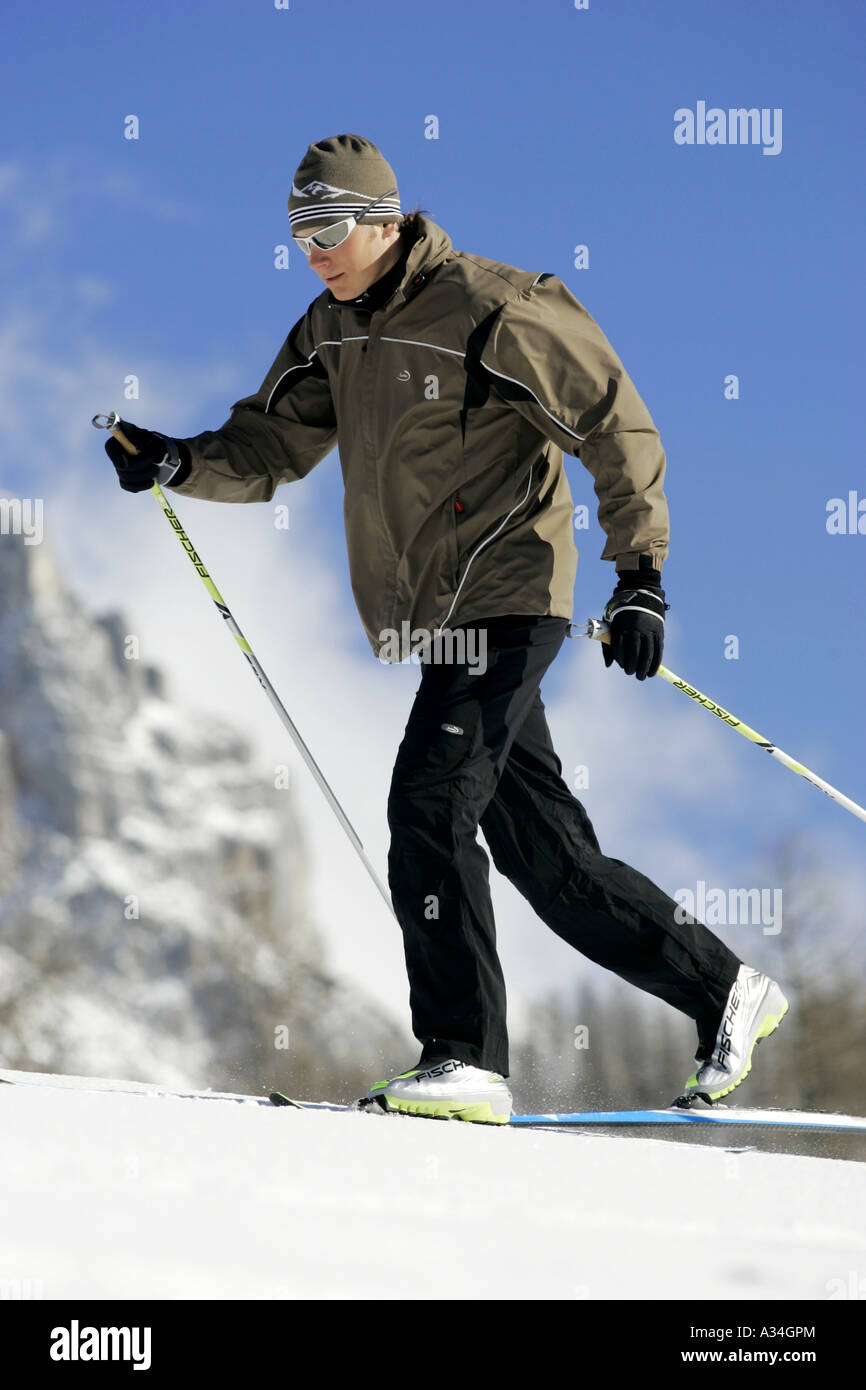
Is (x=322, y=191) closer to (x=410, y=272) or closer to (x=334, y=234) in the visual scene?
(x=334, y=234)

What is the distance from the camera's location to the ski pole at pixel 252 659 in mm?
4270

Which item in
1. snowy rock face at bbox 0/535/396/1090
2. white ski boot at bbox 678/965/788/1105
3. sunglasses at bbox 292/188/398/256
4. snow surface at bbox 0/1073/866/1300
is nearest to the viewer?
snow surface at bbox 0/1073/866/1300

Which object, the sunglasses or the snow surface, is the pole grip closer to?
the sunglasses

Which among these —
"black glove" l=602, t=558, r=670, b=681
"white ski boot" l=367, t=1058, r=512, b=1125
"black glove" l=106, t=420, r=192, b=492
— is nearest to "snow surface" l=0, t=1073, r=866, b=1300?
"white ski boot" l=367, t=1058, r=512, b=1125

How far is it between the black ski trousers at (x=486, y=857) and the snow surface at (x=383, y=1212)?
0.66 m

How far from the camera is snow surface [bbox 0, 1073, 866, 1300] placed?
1.83 meters

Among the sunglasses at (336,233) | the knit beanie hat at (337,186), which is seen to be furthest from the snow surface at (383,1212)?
the knit beanie hat at (337,186)

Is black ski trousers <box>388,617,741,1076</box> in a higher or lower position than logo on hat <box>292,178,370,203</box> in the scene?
lower

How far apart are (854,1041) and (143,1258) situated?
89.0 feet

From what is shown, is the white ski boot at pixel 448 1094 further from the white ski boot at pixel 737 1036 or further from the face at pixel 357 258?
the face at pixel 357 258

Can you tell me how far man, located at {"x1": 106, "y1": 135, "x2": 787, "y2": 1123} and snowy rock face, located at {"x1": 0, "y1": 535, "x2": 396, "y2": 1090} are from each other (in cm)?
9327

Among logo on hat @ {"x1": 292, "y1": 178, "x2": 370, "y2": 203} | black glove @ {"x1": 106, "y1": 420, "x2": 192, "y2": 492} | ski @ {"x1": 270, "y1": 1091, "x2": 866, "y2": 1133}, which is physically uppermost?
logo on hat @ {"x1": 292, "y1": 178, "x2": 370, "y2": 203}

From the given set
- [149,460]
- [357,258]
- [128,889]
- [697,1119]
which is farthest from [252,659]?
[128,889]

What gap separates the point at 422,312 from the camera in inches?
146
